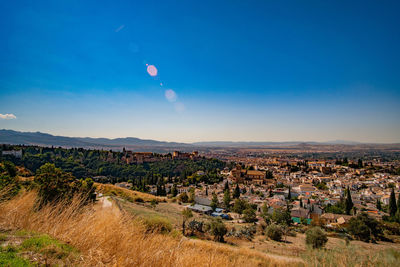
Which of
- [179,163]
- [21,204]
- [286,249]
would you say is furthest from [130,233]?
[179,163]

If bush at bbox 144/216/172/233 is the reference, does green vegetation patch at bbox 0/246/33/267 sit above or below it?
above

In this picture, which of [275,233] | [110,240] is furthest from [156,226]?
[275,233]

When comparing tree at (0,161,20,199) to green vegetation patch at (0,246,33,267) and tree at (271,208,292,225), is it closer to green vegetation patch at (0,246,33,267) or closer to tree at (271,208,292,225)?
green vegetation patch at (0,246,33,267)

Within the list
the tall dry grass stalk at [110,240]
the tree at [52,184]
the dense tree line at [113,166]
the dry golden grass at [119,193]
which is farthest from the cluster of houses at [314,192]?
the tall dry grass stalk at [110,240]

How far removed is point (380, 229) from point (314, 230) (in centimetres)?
1081

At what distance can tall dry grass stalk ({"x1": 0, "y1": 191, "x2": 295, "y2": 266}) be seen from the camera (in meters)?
2.00

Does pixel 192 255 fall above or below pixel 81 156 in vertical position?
above

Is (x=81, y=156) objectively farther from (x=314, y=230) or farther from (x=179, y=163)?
(x=314, y=230)

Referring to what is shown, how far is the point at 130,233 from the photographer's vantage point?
94.4 inches

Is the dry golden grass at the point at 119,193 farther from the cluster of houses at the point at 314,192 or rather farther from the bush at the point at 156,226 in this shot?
the bush at the point at 156,226

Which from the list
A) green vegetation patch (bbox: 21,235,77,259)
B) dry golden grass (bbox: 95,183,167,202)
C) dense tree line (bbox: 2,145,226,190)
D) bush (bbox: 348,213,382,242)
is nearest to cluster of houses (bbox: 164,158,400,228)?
bush (bbox: 348,213,382,242)

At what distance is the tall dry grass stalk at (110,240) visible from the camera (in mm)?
2002

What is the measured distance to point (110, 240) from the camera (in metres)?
2.30

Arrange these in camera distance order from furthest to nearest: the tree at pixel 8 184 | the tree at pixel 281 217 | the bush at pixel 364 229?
the tree at pixel 281 217
the bush at pixel 364 229
the tree at pixel 8 184
